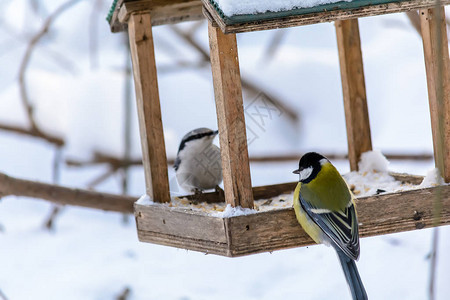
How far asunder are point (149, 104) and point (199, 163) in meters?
0.58

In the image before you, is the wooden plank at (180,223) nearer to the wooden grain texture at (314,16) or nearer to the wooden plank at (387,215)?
the wooden plank at (387,215)

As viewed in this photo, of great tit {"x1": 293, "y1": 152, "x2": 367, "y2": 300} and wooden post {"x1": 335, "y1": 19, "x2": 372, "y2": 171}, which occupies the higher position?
wooden post {"x1": 335, "y1": 19, "x2": 372, "y2": 171}

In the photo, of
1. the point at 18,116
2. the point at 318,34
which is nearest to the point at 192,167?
the point at 18,116

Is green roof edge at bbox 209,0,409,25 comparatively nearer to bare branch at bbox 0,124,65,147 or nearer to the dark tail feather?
the dark tail feather

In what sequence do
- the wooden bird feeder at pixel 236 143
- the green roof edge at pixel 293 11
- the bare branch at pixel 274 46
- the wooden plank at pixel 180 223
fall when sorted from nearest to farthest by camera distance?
the green roof edge at pixel 293 11, the wooden bird feeder at pixel 236 143, the wooden plank at pixel 180 223, the bare branch at pixel 274 46

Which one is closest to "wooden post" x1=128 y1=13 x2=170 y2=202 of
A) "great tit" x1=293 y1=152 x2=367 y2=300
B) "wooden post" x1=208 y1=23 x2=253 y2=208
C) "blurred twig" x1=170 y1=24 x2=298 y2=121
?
"wooden post" x1=208 y1=23 x2=253 y2=208

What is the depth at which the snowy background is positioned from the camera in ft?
14.0

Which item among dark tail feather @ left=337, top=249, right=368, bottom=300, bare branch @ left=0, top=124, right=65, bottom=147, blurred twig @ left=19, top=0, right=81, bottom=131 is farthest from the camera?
bare branch @ left=0, top=124, right=65, bottom=147

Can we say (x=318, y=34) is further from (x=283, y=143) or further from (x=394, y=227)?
(x=394, y=227)

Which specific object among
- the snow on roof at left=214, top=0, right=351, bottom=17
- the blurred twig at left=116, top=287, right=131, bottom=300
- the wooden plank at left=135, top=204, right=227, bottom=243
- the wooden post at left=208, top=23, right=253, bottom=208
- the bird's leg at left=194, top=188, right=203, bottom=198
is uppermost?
the snow on roof at left=214, top=0, right=351, bottom=17

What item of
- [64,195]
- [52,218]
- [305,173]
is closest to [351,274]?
[305,173]

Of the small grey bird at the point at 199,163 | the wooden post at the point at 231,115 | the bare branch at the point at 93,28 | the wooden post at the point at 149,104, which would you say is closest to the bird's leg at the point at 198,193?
the small grey bird at the point at 199,163

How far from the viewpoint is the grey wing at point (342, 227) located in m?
2.41

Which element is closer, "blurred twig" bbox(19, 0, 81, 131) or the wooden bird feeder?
the wooden bird feeder
